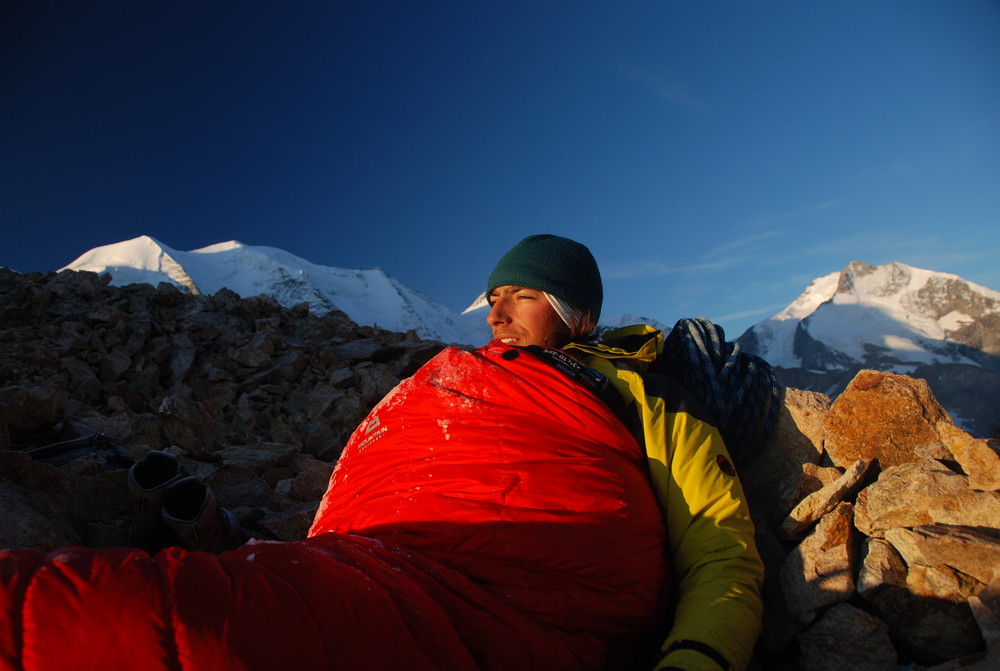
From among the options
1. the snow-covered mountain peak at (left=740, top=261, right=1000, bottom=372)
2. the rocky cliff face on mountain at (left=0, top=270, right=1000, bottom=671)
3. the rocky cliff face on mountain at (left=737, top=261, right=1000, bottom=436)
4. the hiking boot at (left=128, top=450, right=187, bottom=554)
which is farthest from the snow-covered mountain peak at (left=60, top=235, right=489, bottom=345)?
the hiking boot at (left=128, top=450, right=187, bottom=554)

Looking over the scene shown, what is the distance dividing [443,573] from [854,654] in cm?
A: 143

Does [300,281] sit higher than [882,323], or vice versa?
[300,281]

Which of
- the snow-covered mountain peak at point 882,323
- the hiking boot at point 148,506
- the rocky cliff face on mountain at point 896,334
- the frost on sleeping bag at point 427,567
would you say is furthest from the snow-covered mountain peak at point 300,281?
the frost on sleeping bag at point 427,567

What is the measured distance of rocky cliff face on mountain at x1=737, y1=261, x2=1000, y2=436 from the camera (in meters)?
109

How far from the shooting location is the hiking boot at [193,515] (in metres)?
2.58

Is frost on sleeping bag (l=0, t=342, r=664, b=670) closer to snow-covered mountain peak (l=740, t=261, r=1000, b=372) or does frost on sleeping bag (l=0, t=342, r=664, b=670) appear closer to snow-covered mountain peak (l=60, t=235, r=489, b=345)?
snow-covered mountain peak (l=60, t=235, r=489, b=345)

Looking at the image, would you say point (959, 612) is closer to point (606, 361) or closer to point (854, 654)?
point (854, 654)

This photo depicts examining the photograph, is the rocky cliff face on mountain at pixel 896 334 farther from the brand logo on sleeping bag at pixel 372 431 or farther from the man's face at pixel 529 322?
Answer: the brand logo on sleeping bag at pixel 372 431

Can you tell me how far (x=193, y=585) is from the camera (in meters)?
1.15

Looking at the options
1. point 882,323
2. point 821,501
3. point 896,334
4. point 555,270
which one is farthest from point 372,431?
point 882,323

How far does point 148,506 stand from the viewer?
8.63ft

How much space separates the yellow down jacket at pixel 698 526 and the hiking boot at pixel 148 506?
2.36 m

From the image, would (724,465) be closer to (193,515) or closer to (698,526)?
(698,526)

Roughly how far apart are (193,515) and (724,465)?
2.59 meters
